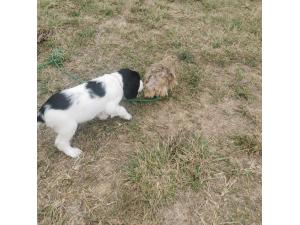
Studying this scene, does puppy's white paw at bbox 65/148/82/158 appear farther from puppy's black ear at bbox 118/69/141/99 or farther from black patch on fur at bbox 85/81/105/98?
puppy's black ear at bbox 118/69/141/99

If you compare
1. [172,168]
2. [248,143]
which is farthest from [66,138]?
[248,143]

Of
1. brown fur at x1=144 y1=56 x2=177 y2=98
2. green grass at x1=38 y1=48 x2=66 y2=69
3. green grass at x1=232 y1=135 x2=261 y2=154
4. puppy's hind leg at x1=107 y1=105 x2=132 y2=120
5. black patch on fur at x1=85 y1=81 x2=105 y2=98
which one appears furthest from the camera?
green grass at x1=38 y1=48 x2=66 y2=69

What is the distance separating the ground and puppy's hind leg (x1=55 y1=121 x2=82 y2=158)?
0.09 metres

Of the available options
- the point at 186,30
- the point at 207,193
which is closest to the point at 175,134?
the point at 207,193

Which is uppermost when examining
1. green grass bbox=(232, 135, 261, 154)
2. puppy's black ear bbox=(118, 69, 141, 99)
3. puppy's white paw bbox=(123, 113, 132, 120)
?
puppy's black ear bbox=(118, 69, 141, 99)

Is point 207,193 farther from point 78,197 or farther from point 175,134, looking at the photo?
point 78,197

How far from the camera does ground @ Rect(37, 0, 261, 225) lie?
12.0ft

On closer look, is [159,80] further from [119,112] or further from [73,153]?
[73,153]

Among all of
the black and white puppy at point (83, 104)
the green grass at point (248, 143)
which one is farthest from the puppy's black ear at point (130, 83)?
the green grass at point (248, 143)

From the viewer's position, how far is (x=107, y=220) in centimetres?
349

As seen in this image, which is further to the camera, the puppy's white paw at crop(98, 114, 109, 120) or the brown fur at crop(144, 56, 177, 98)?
the brown fur at crop(144, 56, 177, 98)

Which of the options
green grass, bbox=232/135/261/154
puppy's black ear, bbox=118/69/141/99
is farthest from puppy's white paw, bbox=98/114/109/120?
green grass, bbox=232/135/261/154

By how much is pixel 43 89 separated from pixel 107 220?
7.59 ft

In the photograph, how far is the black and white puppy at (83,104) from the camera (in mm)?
3705
